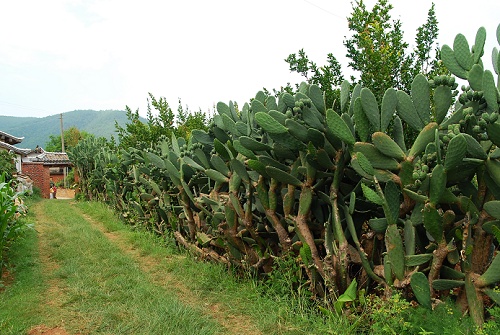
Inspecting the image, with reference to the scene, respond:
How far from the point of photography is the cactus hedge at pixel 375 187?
96.6 inches

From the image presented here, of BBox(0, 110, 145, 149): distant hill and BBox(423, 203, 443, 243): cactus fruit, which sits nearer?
BBox(423, 203, 443, 243): cactus fruit

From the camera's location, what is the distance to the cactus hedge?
2.45 metres

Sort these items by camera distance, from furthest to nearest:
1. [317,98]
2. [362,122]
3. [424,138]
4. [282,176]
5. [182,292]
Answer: [182,292]
[282,176]
[317,98]
[362,122]
[424,138]

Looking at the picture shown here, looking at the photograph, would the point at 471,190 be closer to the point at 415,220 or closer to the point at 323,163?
the point at 415,220

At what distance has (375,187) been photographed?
2812mm

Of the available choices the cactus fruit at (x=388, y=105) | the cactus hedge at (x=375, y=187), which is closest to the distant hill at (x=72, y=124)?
the cactus hedge at (x=375, y=187)

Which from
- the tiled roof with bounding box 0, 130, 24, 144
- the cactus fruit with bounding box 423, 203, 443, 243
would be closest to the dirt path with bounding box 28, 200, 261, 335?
the cactus fruit with bounding box 423, 203, 443, 243

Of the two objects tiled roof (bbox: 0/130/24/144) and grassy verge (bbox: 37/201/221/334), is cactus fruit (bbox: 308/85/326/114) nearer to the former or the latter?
grassy verge (bbox: 37/201/221/334)

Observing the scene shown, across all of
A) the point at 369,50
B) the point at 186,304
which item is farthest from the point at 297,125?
the point at 186,304

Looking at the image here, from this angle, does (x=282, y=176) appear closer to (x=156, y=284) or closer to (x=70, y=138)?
(x=156, y=284)

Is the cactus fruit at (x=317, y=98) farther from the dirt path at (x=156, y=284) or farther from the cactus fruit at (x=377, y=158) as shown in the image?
the dirt path at (x=156, y=284)

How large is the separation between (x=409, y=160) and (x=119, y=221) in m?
7.88

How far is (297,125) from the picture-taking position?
3.12 meters

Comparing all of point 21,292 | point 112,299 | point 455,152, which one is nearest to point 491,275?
point 455,152
